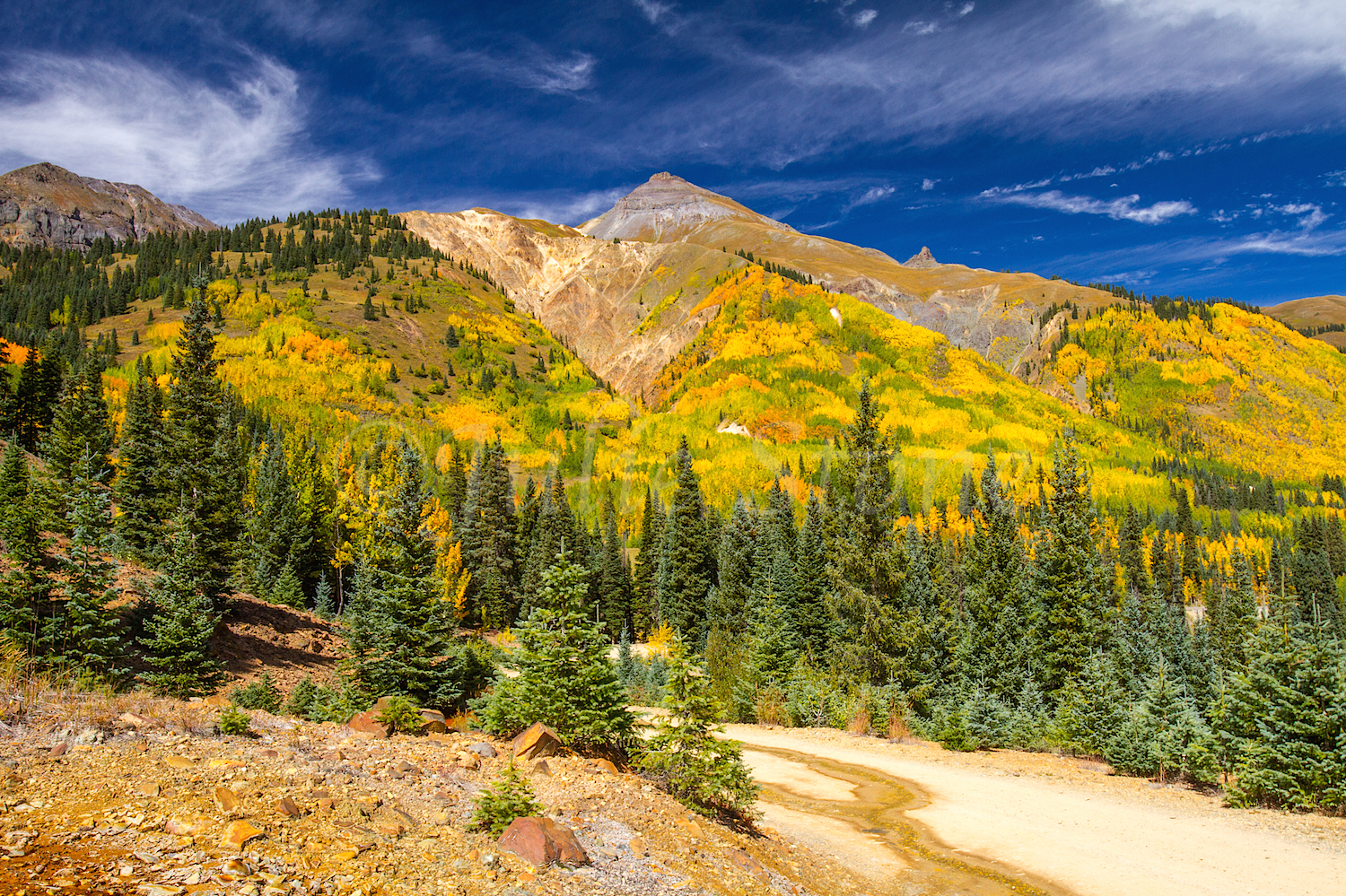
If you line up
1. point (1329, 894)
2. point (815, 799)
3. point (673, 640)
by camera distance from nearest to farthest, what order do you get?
point (1329, 894), point (673, 640), point (815, 799)

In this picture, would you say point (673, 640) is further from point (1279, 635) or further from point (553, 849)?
point (1279, 635)

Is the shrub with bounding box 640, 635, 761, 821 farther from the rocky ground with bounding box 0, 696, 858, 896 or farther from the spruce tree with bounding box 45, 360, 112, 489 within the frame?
the spruce tree with bounding box 45, 360, 112, 489

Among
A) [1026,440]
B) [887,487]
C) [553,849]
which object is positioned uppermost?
[1026,440]

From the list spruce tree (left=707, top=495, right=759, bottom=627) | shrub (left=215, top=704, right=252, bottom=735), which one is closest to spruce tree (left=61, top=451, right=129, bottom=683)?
shrub (left=215, top=704, right=252, bottom=735)

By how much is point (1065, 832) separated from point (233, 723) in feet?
47.7

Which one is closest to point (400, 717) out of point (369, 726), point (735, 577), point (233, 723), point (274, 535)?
point (369, 726)

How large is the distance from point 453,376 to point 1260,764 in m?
152

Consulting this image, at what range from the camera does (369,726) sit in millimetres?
13172

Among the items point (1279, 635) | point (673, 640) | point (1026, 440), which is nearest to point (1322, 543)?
point (1026, 440)

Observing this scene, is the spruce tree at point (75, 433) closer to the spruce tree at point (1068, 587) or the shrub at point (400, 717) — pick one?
the shrub at point (400, 717)

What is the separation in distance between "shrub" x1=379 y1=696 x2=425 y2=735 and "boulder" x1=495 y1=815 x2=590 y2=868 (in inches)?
276

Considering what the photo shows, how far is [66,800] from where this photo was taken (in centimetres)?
606

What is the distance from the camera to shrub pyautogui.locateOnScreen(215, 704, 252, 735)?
946cm

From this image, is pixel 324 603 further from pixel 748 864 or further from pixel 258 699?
pixel 748 864
